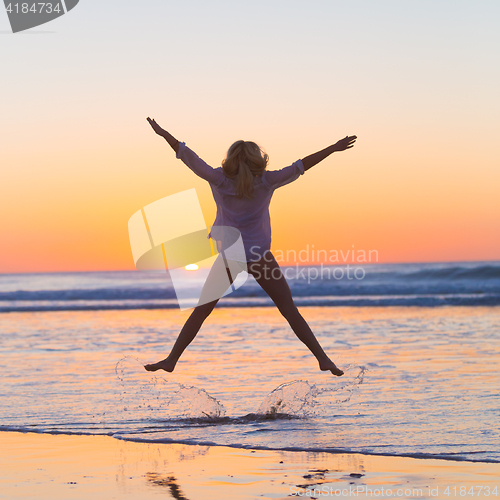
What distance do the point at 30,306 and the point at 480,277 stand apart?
21827 millimetres

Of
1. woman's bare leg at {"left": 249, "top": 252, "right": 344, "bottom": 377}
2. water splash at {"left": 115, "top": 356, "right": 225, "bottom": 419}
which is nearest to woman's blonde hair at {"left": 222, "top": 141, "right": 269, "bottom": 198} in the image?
→ woman's bare leg at {"left": 249, "top": 252, "right": 344, "bottom": 377}

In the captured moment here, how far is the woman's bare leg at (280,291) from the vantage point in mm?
4699

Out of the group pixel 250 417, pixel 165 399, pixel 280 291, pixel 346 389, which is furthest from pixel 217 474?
pixel 346 389

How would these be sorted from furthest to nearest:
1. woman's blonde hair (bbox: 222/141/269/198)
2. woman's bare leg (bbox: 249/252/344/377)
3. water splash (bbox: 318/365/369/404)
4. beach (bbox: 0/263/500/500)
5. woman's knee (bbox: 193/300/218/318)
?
water splash (bbox: 318/365/369/404) → woman's knee (bbox: 193/300/218/318) → woman's bare leg (bbox: 249/252/344/377) → woman's blonde hair (bbox: 222/141/269/198) → beach (bbox: 0/263/500/500)

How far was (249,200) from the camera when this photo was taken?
4.57 meters

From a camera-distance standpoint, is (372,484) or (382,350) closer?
(372,484)

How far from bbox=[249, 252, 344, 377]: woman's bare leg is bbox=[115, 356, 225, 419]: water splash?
4.43ft

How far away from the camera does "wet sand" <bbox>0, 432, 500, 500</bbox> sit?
3746 mm

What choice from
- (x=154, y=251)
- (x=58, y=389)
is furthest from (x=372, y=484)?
(x=58, y=389)

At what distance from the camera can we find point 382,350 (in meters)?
9.56

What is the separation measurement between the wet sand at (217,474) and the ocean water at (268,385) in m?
0.25

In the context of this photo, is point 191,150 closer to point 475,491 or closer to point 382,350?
point 475,491

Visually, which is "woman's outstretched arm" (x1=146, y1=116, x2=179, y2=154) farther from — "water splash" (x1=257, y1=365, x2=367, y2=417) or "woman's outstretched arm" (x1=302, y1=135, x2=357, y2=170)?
"water splash" (x1=257, y1=365, x2=367, y2=417)

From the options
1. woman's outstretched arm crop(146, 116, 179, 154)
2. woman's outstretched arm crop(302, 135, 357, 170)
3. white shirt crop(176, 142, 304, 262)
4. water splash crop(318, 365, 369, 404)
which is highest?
woman's outstretched arm crop(146, 116, 179, 154)
